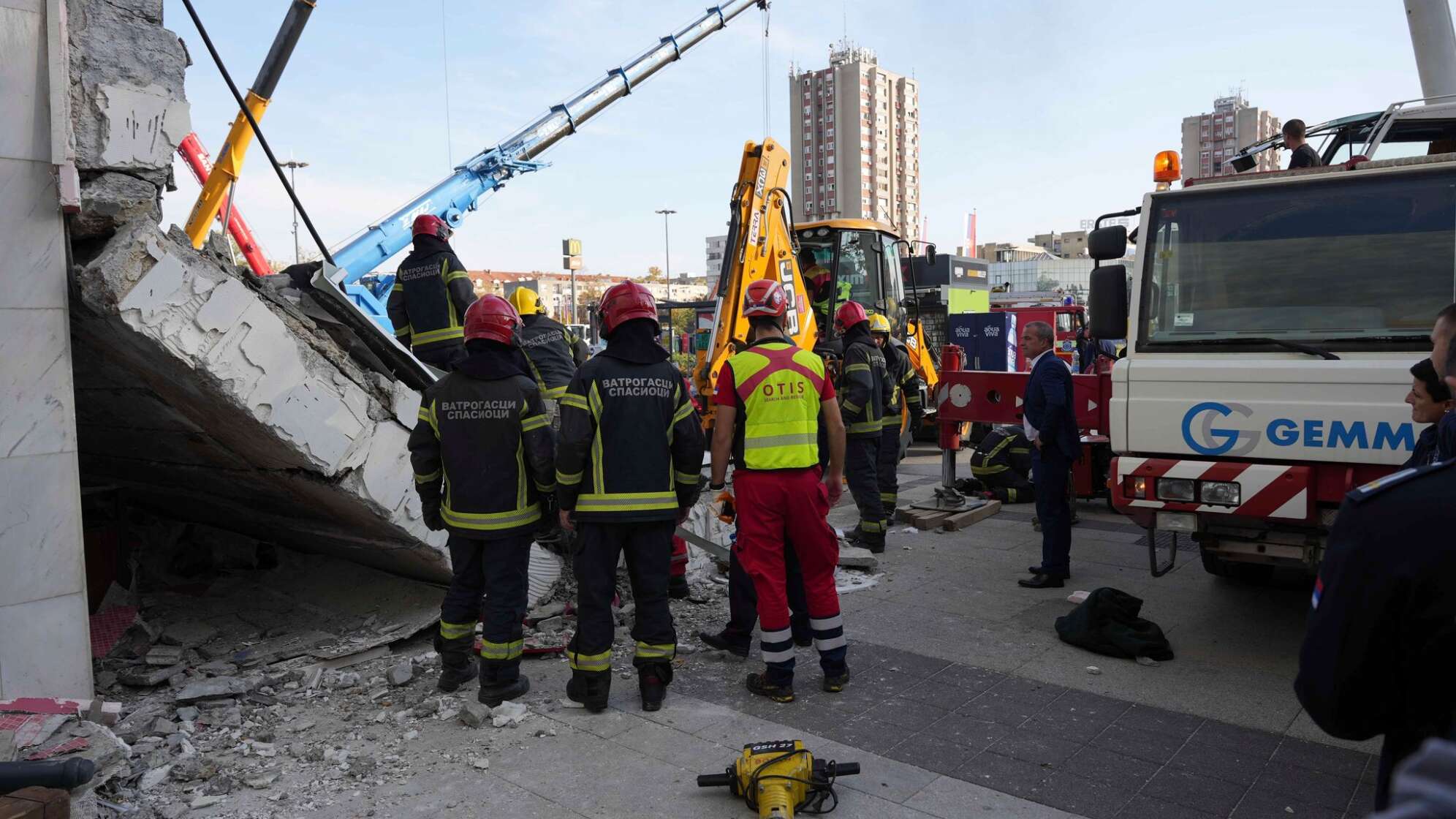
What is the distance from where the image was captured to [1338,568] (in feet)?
5.39

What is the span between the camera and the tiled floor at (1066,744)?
3.46m

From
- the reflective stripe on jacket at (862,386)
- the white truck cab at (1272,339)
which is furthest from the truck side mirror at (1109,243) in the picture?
the reflective stripe on jacket at (862,386)

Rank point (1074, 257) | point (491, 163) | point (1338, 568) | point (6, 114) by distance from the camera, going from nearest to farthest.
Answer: point (1338, 568) → point (6, 114) → point (491, 163) → point (1074, 257)

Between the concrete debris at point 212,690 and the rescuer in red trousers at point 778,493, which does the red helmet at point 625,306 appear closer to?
the rescuer in red trousers at point 778,493

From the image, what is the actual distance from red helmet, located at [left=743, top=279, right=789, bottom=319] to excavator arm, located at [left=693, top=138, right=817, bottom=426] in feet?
9.60

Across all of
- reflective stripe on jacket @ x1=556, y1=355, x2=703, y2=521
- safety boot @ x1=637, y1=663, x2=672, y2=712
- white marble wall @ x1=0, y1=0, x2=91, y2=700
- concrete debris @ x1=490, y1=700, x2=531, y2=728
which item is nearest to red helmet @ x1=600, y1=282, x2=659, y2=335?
reflective stripe on jacket @ x1=556, y1=355, x2=703, y2=521

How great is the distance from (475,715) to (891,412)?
4890mm

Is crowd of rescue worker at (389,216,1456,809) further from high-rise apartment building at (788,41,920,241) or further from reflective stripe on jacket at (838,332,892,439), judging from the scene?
high-rise apartment building at (788,41,920,241)

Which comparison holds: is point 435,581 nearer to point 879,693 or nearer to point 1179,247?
point 879,693

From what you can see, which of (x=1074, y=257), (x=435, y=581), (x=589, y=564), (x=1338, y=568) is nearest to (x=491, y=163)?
(x=435, y=581)

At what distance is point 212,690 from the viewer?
446 cm

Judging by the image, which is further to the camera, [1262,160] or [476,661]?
[1262,160]

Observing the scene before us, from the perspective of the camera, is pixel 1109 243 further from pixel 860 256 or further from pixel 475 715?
pixel 860 256

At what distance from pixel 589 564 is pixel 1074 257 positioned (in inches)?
2533
